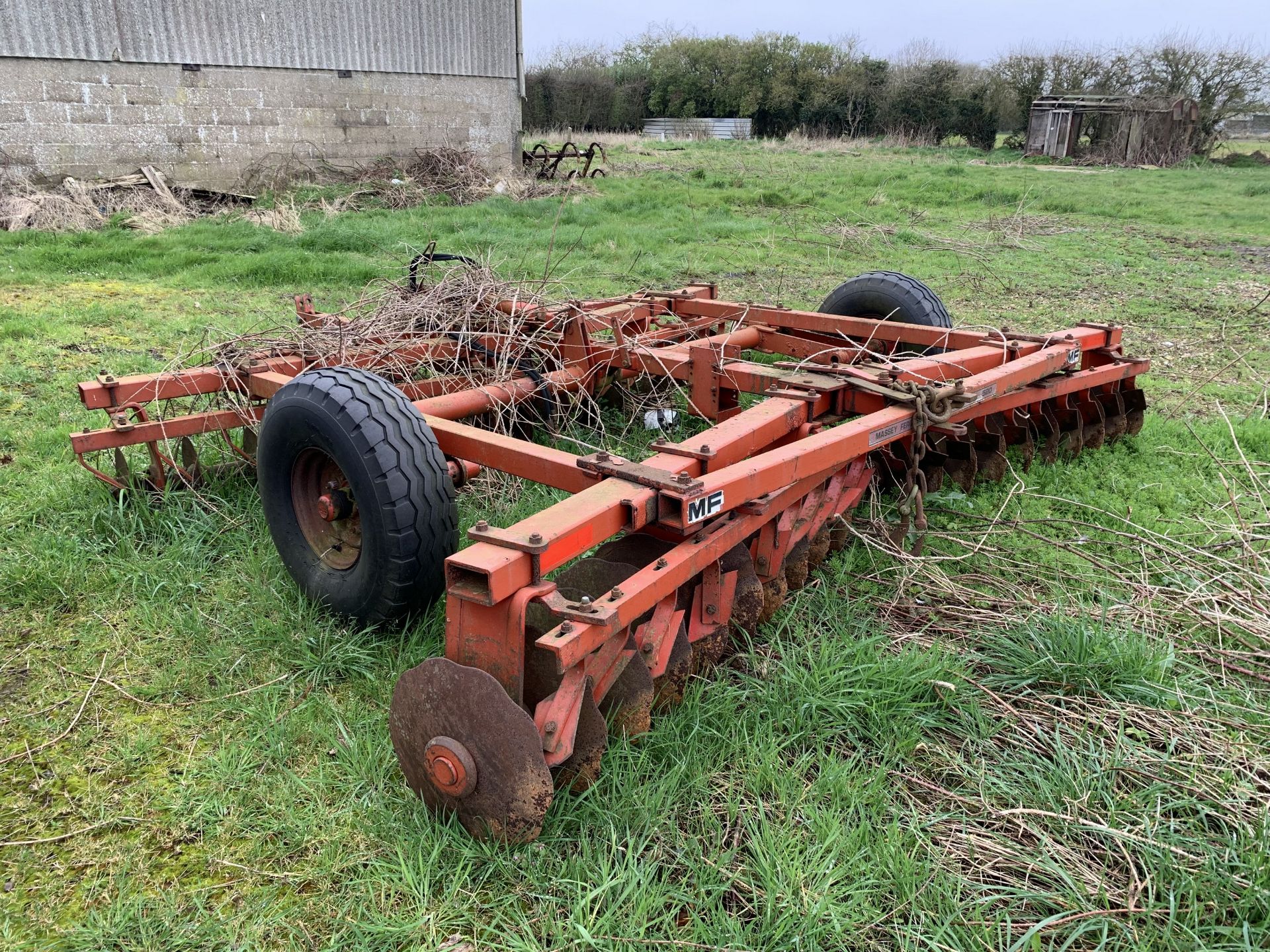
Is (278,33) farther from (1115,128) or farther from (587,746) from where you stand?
(1115,128)

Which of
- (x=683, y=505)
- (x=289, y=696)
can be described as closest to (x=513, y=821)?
(x=683, y=505)

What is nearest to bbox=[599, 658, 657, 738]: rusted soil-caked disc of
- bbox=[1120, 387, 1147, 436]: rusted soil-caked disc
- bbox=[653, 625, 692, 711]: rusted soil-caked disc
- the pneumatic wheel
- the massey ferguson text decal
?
bbox=[653, 625, 692, 711]: rusted soil-caked disc

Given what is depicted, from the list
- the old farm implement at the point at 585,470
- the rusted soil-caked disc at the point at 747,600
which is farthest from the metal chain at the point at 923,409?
the rusted soil-caked disc at the point at 747,600

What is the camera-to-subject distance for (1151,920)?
1.92m

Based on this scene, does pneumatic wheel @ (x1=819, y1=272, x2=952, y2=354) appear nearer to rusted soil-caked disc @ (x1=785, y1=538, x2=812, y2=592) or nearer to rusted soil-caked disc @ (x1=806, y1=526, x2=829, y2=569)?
rusted soil-caked disc @ (x1=806, y1=526, x2=829, y2=569)

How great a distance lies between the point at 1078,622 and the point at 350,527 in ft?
8.02

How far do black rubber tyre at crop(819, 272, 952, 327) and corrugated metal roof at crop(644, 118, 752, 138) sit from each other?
27.6 metres

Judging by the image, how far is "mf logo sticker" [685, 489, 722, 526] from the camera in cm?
240

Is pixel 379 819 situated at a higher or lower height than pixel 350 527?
lower

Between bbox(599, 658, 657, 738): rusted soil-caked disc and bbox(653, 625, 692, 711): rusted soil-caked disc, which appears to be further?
bbox(653, 625, 692, 711): rusted soil-caked disc

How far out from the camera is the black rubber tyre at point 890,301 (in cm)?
475

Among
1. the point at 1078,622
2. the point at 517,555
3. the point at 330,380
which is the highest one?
the point at 330,380

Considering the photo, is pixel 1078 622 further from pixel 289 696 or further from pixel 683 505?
pixel 289 696

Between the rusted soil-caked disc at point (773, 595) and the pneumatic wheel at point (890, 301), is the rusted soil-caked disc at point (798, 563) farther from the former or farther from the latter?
the pneumatic wheel at point (890, 301)
